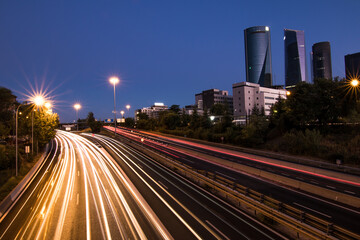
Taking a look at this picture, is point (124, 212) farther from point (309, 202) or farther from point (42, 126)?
point (42, 126)

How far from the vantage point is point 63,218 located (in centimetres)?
1151

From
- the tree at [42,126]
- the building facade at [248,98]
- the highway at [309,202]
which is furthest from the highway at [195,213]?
the building facade at [248,98]

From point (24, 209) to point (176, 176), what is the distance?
41.2ft

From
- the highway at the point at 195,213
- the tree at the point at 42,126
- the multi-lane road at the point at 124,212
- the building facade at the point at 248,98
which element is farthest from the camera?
the building facade at the point at 248,98

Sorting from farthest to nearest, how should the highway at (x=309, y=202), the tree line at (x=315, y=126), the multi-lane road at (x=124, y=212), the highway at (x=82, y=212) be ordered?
the tree line at (x=315, y=126) < the highway at (x=309, y=202) < the highway at (x=82, y=212) < the multi-lane road at (x=124, y=212)

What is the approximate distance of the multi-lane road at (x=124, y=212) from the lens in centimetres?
975

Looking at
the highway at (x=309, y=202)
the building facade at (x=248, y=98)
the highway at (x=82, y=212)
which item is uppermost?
the building facade at (x=248, y=98)

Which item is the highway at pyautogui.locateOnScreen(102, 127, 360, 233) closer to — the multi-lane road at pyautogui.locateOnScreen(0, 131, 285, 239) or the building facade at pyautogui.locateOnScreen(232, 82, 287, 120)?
the multi-lane road at pyautogui.locateOnScreen(0, 131, 285, 239)

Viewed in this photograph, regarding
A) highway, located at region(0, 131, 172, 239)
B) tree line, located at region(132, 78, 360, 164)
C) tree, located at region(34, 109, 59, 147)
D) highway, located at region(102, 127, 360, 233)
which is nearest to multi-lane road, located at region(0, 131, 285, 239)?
highway, located at region(0, 131, 172, 239)

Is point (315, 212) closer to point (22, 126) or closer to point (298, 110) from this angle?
point (298, 110)

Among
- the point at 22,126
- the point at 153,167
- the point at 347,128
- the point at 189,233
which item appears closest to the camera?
the point at 189,233

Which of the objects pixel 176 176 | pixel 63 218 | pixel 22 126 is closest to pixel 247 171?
pixel 176 176

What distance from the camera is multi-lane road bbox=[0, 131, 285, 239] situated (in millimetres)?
9750

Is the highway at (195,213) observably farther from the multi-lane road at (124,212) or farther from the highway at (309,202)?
the highway at (309,202)
